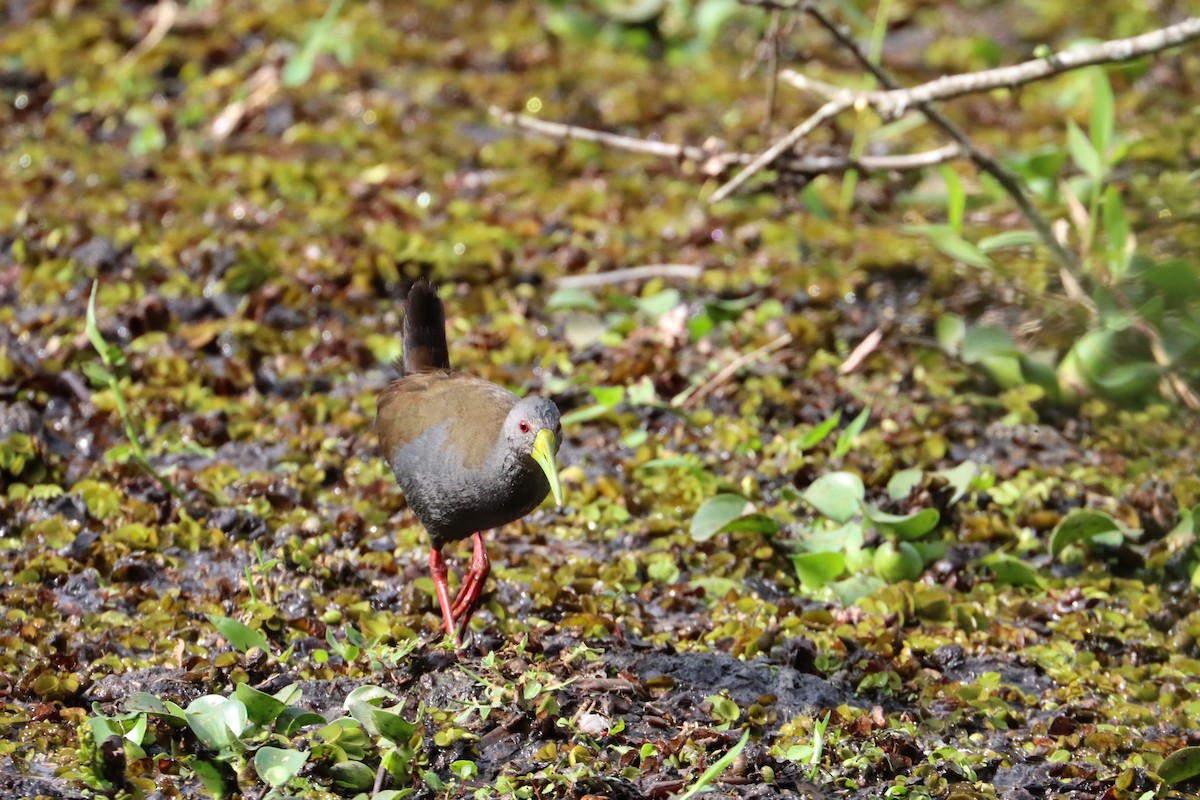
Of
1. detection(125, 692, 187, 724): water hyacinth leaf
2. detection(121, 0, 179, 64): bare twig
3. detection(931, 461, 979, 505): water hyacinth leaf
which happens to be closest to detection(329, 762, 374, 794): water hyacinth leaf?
detection(125, 692, 187, 724): water hyacinth leaf

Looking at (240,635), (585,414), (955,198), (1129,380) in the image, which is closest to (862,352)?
(955,198)

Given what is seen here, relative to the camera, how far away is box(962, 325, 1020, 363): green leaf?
5.09 metres

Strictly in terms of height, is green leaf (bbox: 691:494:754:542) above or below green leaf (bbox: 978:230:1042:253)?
below

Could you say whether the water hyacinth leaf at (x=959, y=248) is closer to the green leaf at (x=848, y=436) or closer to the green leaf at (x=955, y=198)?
the green leaf at (x=955, y=198)

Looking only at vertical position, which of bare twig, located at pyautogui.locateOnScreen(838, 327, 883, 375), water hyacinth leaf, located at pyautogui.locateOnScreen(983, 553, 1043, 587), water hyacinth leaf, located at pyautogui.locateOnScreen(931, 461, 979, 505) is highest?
water hyacinth leaf, located at pyautogui.locateOnScreen(931, 461, 979, 505)

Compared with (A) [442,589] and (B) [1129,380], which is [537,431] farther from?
(B) [1129,380]

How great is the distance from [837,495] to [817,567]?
11.3 inches

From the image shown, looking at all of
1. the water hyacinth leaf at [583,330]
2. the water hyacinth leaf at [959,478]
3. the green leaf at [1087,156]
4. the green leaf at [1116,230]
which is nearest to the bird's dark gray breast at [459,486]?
the water hyacinth leaf at [959,478]

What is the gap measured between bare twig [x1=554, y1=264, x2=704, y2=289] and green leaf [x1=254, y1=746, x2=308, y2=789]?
3.20 meters

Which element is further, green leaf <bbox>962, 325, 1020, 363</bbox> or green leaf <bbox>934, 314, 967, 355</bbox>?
green leaf <bbox>934, 314, 967, 355</bbox>

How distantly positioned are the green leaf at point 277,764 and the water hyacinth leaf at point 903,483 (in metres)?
2.23

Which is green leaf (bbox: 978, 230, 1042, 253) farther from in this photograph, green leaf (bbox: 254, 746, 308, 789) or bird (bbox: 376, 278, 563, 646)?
green leaf (bbox: 254, 746, 308, 789)

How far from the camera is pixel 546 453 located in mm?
3447

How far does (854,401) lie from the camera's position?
5.31m
